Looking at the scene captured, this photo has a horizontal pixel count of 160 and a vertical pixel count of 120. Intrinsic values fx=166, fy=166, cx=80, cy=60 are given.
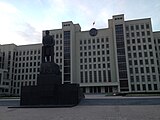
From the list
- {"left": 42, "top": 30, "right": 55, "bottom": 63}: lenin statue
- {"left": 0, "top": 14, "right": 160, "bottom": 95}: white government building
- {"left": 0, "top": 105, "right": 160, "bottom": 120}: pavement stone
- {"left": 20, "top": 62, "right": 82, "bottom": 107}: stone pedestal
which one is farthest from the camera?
{"left": 0, "top": 14, "right": 160, "bottom": 95}: white government building

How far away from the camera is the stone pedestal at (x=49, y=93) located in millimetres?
17266

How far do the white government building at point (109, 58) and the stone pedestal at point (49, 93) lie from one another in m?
41.4

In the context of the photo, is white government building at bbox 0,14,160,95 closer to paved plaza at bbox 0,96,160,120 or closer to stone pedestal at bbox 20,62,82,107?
stone pedestal at bbox 20,62,82,107

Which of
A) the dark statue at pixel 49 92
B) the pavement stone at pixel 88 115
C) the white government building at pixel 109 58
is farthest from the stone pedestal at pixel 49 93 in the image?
the white government building at pixel 109 58

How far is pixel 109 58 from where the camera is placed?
205 feet

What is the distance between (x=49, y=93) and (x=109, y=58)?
47700 millimetres

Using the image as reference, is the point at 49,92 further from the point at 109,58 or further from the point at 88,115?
the point at 109,58

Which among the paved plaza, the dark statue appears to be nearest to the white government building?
the dark statue

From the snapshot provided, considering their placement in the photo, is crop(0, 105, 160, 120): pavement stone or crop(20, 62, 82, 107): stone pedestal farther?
crop(20, 62, 82, 107): stone pedestal

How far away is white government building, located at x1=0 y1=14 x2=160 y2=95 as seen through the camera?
57.4m

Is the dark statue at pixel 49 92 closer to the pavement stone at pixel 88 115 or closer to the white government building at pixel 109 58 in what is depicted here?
the pavement stone at pixel 88 115

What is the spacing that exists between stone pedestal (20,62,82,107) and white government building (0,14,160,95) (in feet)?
136

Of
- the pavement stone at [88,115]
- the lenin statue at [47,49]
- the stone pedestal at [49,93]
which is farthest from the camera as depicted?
the lenin statue at [47,49]

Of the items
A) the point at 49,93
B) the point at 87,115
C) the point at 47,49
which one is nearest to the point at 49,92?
the point at 49,93
